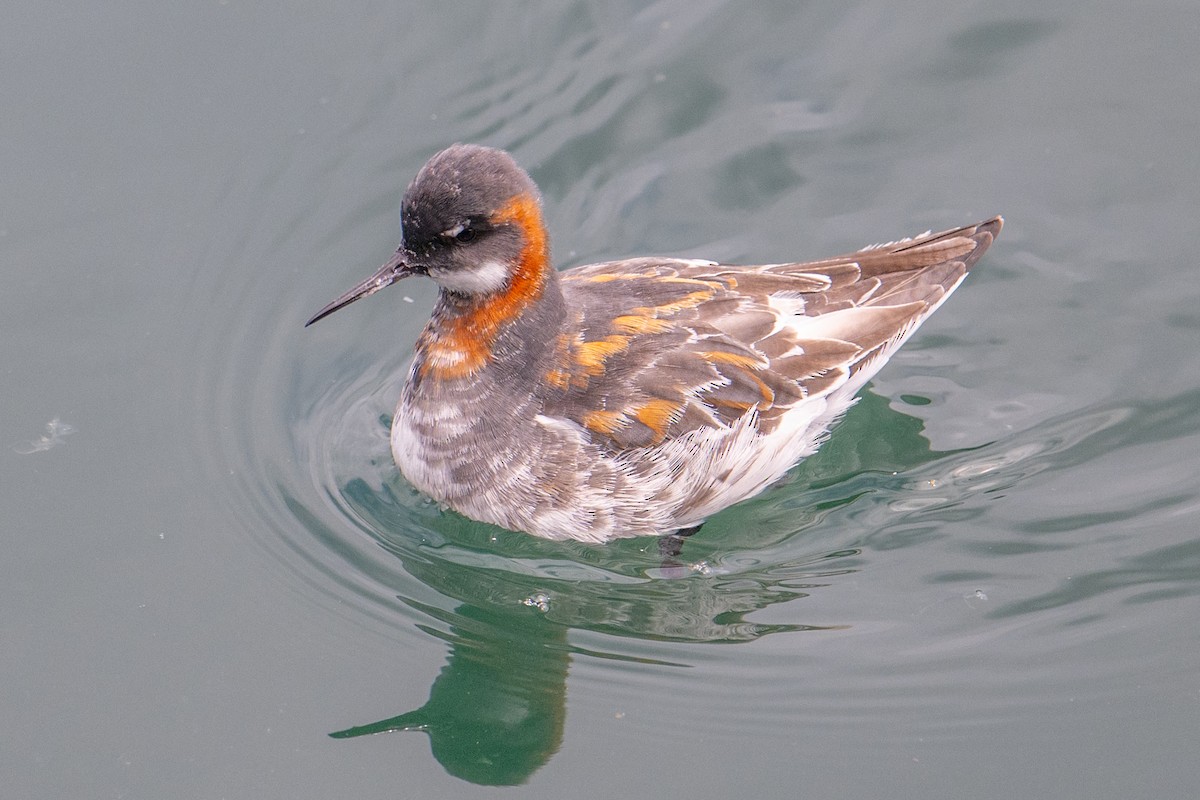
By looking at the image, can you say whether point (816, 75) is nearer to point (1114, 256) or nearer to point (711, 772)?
point (1114, 256)

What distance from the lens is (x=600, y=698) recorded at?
Result: 6301 millimetres

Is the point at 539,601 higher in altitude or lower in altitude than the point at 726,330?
lower

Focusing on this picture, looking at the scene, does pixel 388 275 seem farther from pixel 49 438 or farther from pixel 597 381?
pixel 49 438

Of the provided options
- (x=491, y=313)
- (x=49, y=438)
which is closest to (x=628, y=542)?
(x=491, y=313)

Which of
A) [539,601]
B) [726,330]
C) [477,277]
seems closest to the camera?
[477,277]

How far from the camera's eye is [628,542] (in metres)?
7.20

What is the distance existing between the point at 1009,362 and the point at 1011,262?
0.80 meters

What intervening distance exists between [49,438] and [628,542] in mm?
3138

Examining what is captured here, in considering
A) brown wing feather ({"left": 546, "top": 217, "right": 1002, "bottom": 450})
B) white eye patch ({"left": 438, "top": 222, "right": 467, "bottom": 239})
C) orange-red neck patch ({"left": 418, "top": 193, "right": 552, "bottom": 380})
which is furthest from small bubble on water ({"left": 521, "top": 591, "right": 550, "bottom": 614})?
white eye patch ({"left": 438, "top": 222, "right": 467, "bottom": 239})

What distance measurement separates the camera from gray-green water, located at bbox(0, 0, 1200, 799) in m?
6.15

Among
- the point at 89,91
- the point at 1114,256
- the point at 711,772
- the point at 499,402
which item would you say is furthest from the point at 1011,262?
the point at 89,91

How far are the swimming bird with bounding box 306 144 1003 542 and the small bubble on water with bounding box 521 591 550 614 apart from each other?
1.20 ft

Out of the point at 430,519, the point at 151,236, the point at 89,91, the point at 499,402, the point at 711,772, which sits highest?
the point at 89,91

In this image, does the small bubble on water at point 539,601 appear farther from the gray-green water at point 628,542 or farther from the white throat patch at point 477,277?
the white throat patch at point 477,277
